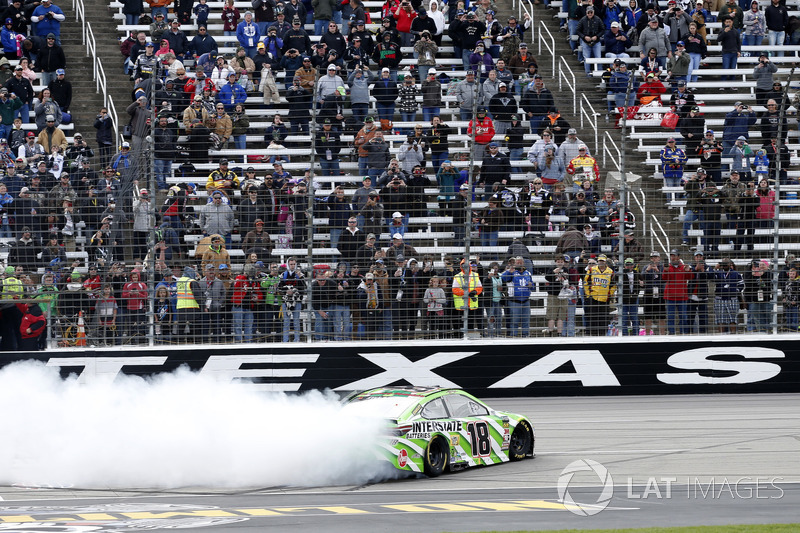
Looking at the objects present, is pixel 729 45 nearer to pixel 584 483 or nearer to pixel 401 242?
pixel 401 242

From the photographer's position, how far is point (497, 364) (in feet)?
61.8

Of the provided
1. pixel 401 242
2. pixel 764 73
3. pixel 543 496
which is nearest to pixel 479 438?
pixel 543 496

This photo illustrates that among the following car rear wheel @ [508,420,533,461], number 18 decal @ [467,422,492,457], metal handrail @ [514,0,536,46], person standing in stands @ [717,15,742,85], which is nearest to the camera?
number 18 decal @ [467,422,492,457]

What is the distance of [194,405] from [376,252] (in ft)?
19.8

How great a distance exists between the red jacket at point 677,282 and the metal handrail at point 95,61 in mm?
11618

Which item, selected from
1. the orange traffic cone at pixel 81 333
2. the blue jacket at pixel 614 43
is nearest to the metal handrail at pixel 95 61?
the orange traffic cone at pixel 81 333

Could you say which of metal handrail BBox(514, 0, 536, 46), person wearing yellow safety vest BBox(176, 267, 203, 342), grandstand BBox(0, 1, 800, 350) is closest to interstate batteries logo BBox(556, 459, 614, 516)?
grandstand BBox(0, 1, 800, 350)

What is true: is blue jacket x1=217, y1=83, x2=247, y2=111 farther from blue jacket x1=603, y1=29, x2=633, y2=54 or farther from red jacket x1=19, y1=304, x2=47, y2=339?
blue jacket x1=603, y1=29, x2=633, y2=54

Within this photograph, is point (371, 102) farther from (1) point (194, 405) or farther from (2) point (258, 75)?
(1) point (194, 405)

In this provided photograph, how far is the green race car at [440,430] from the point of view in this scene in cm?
1251

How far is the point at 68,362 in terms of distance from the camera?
18281mm

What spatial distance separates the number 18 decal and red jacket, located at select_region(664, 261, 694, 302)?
625 cm

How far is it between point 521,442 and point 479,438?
84 cm

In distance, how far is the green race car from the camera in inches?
492
